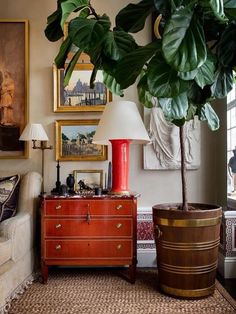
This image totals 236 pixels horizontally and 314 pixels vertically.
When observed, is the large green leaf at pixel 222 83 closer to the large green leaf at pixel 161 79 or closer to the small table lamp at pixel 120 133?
the large green leaf at pixel 161 79

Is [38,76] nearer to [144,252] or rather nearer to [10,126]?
[10,126]

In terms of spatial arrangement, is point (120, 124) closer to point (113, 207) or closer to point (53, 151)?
point (113, 207)

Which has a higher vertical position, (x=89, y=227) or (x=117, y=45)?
(x=117, y=45)

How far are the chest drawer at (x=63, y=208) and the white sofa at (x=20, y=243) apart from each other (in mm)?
198

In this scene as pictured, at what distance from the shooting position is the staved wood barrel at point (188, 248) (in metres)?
2.40

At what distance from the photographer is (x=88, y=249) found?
2.86 metres

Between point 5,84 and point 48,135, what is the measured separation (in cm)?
67

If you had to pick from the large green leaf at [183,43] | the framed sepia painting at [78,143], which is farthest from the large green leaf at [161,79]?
the framed sepia painting at [78,143]

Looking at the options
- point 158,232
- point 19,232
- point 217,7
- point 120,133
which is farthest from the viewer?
point 120,133

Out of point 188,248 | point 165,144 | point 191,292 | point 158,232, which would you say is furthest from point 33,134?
point 191,292

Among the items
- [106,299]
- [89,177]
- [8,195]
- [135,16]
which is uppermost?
[135,16]

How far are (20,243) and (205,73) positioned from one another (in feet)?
6.65

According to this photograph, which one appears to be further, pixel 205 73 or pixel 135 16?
pixel 135 16

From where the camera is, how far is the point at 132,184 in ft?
11.4
